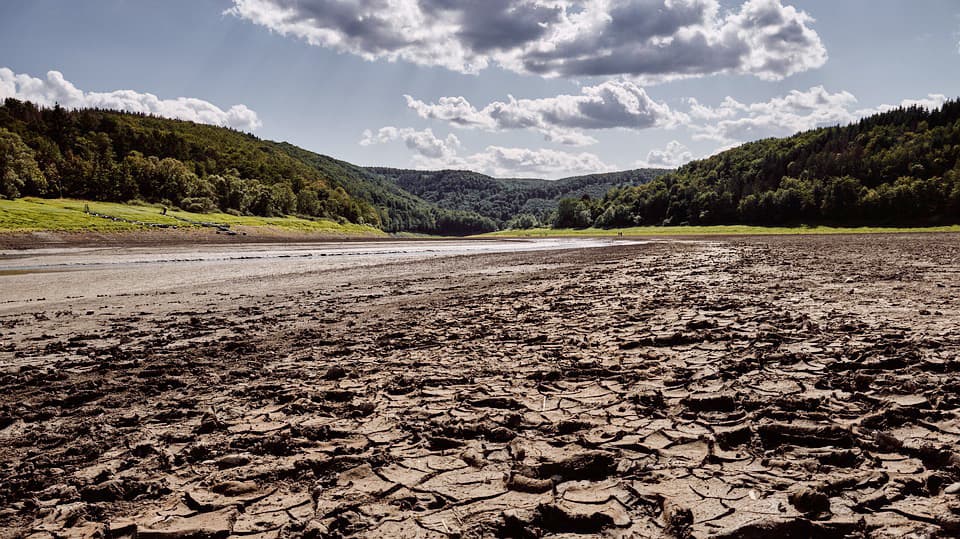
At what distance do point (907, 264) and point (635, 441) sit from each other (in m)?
22.4

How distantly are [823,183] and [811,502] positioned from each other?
142994 millimetres

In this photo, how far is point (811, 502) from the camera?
10.1ft

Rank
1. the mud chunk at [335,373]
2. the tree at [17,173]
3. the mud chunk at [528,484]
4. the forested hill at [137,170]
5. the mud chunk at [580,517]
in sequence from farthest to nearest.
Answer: the forested hill at [137,170] → the tree at [17,173] → the mud chunk at [335,373] → the mud chunk at [528,484] → the mud chunk at [580,517]

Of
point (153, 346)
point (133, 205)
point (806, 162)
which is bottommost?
point (153, 346)

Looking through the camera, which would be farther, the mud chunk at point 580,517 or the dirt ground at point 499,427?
the dirt ground at point 499,427

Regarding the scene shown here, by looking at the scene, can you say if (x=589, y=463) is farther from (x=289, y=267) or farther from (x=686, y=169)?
(x=686, y=169)

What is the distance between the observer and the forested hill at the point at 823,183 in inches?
3890

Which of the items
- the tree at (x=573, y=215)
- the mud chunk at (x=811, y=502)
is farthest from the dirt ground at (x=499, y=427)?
the tree at (x=573, y=215)

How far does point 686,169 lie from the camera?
191500 mm

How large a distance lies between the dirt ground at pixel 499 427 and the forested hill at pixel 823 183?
113 metres

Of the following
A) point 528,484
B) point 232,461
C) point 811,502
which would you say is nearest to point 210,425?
point 232,461

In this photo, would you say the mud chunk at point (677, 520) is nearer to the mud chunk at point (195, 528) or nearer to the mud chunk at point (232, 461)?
the mud chunk at point (195, 528)

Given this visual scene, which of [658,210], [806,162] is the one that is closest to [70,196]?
[658,210]

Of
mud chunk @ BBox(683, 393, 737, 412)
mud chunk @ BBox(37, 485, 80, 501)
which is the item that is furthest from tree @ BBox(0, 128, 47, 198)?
mud chunk @ BBox(683, 393, 737, 412)
